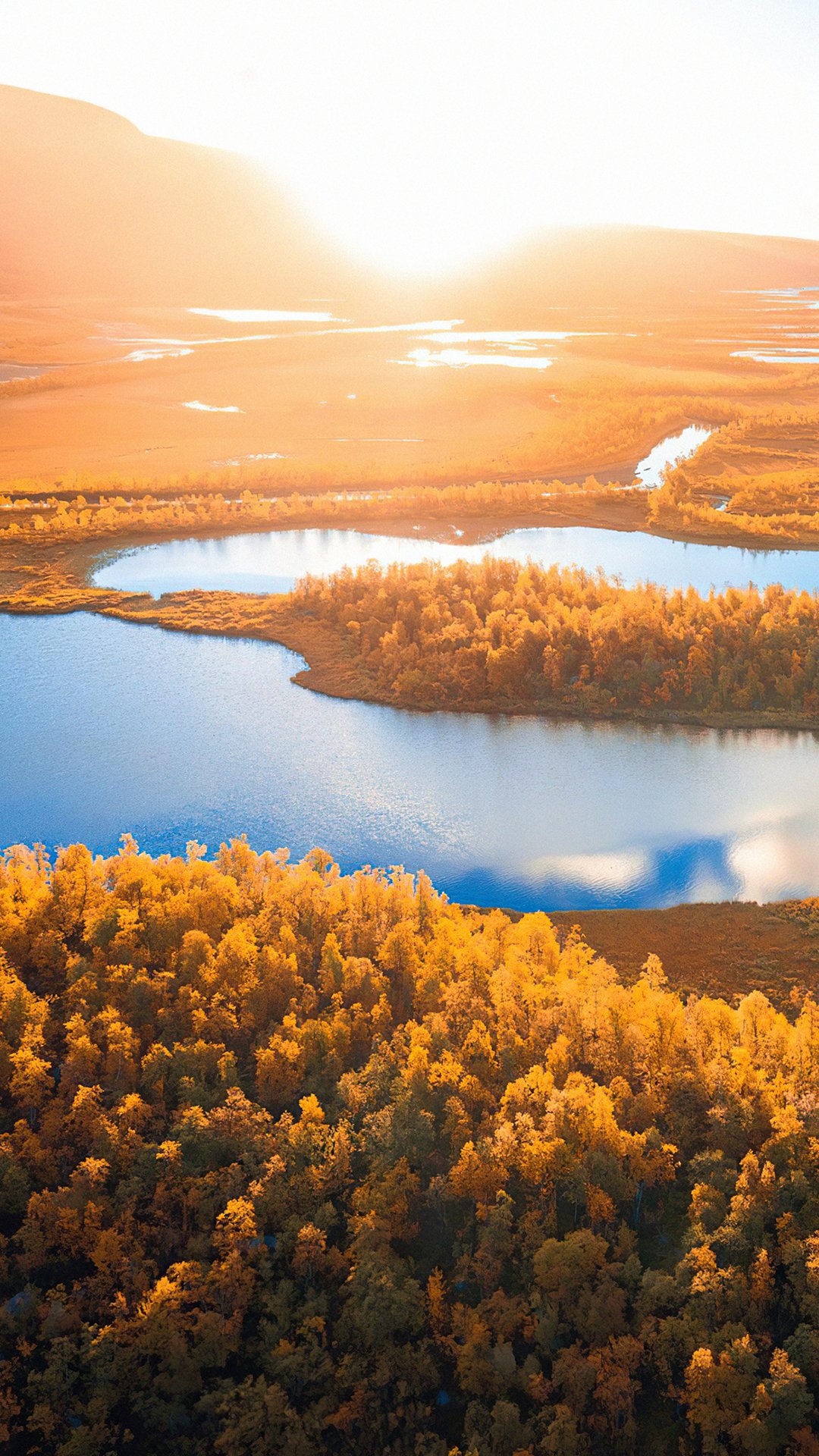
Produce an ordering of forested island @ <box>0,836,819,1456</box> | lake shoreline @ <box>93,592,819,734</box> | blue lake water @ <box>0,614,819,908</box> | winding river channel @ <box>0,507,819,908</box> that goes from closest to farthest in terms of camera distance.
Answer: forested island @ <box>0,836,819,1456</box> → blue lake water @ <box>0,614,819,908</box> → winding river channel @ <box>0,507,819,908</box> → lake shoreline @ <box>93,592,819,734</box>

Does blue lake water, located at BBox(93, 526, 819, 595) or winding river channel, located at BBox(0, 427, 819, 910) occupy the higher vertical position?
blue lake water, located at BBox(93, 526, 819, 595)

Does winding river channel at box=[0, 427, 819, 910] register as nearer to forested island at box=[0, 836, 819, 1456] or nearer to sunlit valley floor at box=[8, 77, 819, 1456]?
sunlit valley floor at box=[8, 77, 819, 1456]

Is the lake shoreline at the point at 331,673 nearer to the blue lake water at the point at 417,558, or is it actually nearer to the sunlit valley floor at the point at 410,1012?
the sunlit valley floor at the point at 410,1012

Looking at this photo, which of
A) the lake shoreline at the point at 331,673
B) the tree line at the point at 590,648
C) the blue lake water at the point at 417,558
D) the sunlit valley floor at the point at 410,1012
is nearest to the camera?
the sunlit valley floor at the point at 410,1012

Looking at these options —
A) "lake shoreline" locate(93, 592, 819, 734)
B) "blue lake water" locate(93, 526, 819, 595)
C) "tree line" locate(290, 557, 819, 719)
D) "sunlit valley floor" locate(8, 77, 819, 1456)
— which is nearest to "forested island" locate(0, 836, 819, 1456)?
"sunlit valley floor" locate(8, 77, 819, 1456)

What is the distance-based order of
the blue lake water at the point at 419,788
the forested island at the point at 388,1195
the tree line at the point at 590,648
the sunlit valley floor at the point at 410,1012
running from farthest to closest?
the tree line at the point at 590,648 → the blue lake water at the point at 419,788 → the sunlit valley floor at the point at 410,1012 → the forested island at the point at 388,1195

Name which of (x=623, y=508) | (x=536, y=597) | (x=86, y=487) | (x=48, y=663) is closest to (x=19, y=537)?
(x=86, y=487)

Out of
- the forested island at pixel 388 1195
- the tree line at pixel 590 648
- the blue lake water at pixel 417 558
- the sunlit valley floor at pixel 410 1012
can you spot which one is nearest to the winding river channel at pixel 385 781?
the sunlit valley floor at pixel 410 1012

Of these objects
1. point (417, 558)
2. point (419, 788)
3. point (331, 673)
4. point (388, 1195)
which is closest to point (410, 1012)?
point (388, 1195)
